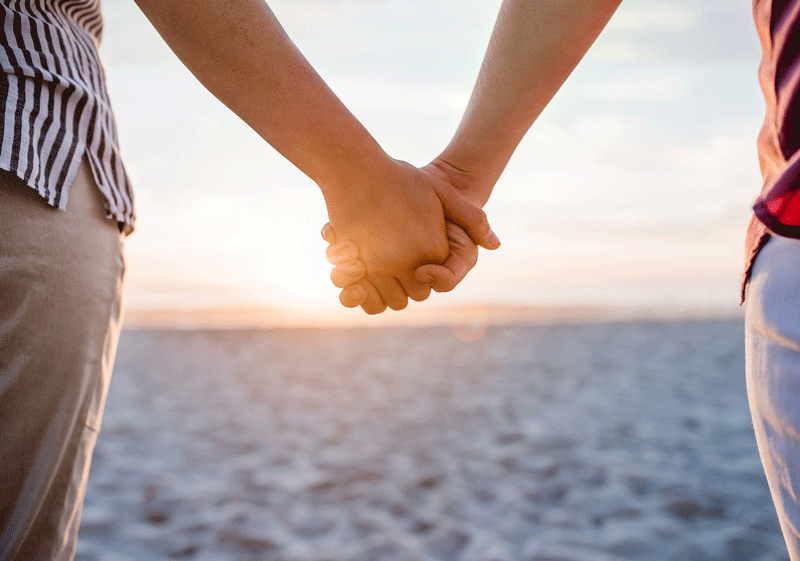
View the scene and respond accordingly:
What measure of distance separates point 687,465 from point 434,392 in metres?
3.52

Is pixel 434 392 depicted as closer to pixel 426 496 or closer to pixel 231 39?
pixel 426 496

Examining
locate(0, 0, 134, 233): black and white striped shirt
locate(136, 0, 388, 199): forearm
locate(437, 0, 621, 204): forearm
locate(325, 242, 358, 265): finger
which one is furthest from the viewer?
locate(325, 242, 358, 265): finger

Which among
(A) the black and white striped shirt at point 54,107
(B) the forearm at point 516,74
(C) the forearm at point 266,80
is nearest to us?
(A) the black and white striped shirt at point 54,107

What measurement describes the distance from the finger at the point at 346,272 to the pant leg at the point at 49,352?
0.98m

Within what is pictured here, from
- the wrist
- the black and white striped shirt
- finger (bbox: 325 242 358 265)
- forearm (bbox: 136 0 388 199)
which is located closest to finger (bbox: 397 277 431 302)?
finger (bbox: 325 242 358 265)

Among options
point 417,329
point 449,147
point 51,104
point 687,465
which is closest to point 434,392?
point 687,465

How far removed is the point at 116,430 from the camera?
601cm

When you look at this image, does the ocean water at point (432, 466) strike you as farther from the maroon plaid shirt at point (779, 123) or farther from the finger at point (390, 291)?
the maroon plaid shirt at point (779, 123)

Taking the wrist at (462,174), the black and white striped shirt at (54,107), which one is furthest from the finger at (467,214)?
the black and white striped shirt at (54,107)

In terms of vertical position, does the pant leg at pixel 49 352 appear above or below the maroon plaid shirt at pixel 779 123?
below

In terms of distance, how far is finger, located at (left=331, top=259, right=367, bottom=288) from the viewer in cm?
218

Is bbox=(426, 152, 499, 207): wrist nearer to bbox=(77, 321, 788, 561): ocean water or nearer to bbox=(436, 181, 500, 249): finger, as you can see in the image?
bbox=(436, 181, 500, 249): finger

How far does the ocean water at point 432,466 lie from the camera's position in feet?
11.3

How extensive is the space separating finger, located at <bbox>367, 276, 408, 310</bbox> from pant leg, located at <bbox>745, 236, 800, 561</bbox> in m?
1.53
